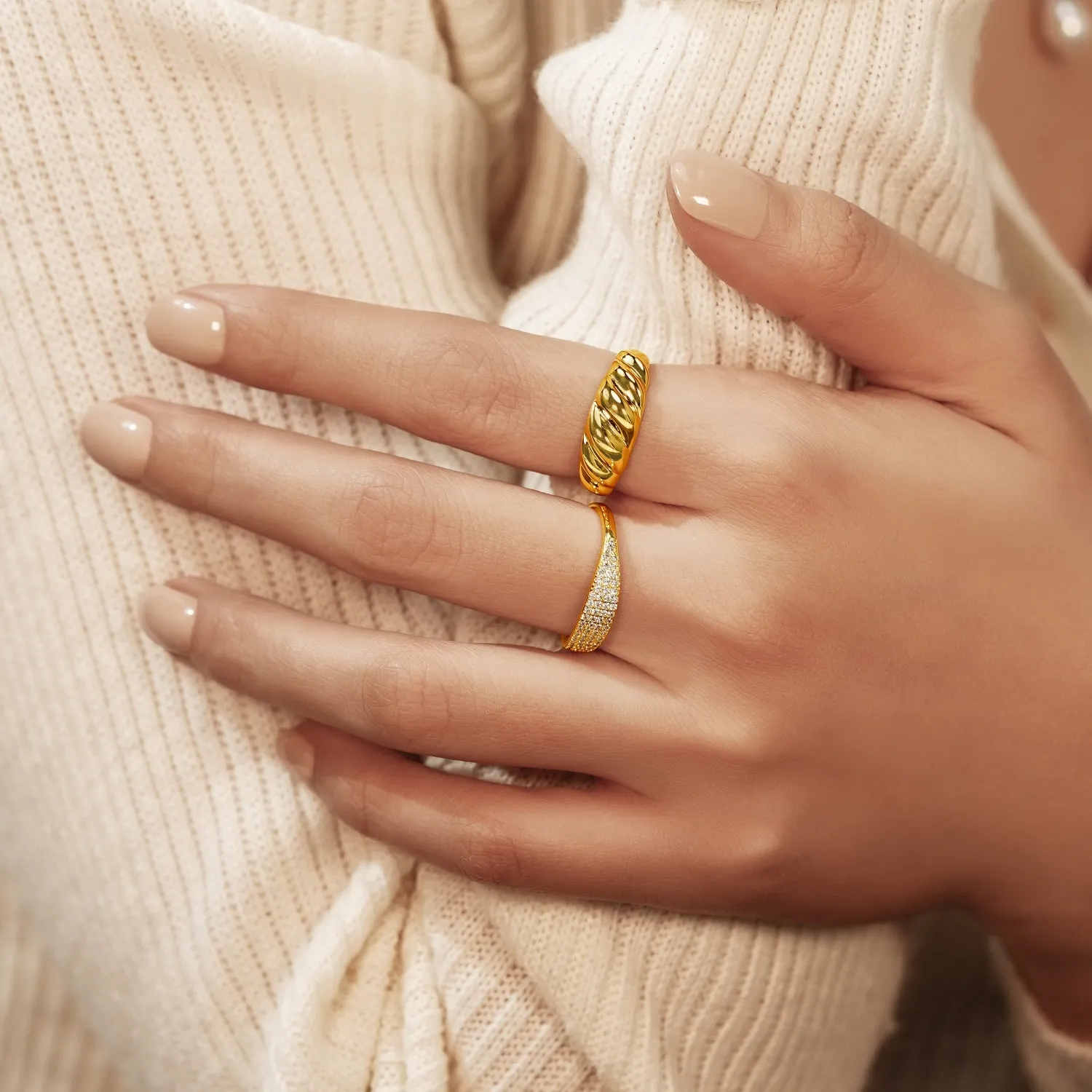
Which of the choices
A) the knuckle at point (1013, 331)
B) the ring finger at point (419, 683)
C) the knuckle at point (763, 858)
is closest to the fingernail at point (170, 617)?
the ring finger at point (419, 683)

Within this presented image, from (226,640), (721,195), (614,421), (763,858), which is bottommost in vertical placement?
(763,858)

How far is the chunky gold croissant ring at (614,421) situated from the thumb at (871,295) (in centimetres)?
7

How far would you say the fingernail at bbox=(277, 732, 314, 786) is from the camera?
1.82ft

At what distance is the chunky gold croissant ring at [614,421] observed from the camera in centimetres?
51

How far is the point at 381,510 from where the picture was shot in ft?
1.71

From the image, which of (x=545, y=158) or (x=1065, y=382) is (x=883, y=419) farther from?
(x=545, y=158)

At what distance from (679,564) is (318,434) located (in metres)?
0.25

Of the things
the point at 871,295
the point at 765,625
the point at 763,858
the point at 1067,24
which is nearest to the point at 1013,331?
the point at 871,295

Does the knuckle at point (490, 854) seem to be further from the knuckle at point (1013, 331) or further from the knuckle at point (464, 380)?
the knuckle at point (1013, 331)

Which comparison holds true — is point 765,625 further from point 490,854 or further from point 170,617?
point 170,617

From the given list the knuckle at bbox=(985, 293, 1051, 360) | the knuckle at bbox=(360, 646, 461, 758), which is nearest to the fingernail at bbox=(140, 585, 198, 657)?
the knuckle at bbox=(360, 646, 461, 758)

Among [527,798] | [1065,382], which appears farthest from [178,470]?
[1065,382]

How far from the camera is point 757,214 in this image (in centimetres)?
49

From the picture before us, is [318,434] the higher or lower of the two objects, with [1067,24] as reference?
Answer: lower
